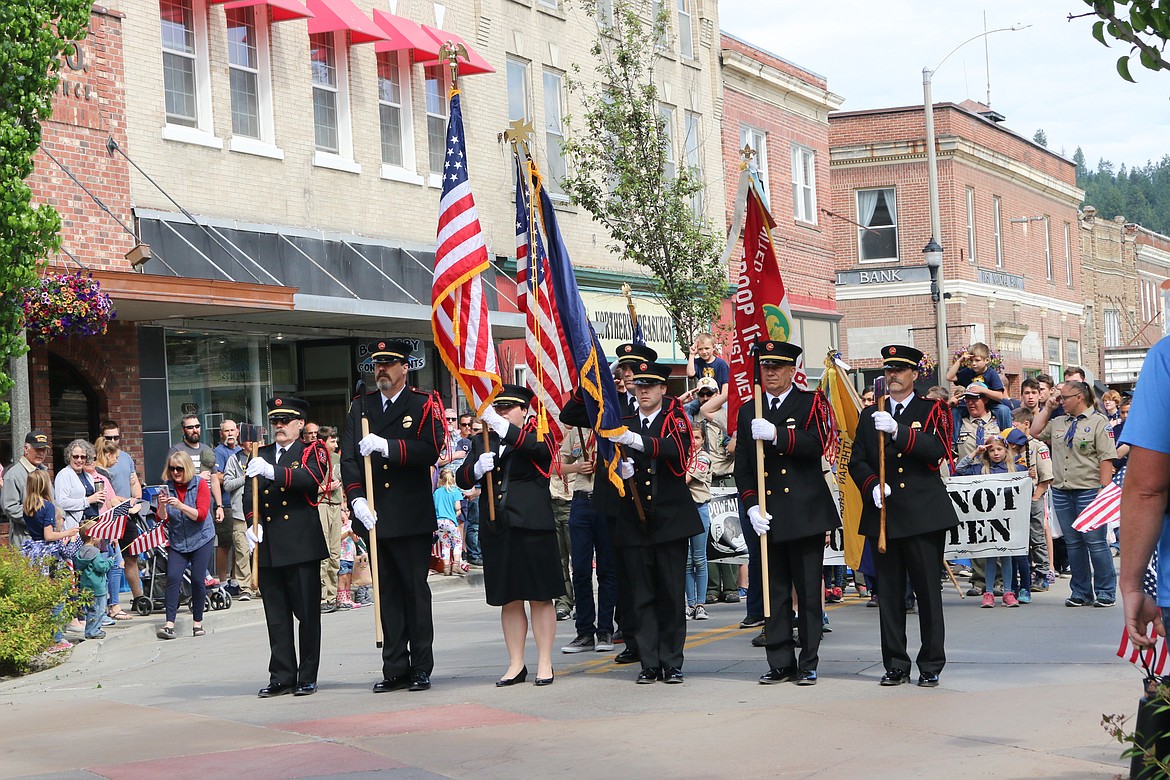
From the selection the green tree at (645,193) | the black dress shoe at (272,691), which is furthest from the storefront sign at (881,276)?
the black dress shoe at (272,691)

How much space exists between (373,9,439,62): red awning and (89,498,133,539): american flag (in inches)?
418

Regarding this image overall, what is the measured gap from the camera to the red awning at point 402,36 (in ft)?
76.3

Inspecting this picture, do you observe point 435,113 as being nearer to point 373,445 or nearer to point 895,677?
point 373,445

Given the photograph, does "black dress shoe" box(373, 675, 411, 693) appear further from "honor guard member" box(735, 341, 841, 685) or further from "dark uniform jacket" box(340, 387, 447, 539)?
"honor guard member" box(735, 341, 841, 685)

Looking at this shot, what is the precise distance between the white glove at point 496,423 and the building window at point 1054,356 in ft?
149

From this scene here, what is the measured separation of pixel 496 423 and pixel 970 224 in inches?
1505

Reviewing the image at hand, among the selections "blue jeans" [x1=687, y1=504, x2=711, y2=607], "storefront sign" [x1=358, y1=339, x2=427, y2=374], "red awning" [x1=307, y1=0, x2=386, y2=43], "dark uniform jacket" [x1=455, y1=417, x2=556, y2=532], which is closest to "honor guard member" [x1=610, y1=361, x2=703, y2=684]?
"dark uniform jacket" [x1=455, y1=417, x2=556, y2=532]

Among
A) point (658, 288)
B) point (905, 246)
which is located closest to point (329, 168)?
point (658, 288)

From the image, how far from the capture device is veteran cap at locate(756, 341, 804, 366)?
10.2 metres

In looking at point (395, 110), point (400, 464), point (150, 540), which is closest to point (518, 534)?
point (400, 464)

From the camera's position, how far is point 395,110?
80.0 ft

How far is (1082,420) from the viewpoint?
546 inches

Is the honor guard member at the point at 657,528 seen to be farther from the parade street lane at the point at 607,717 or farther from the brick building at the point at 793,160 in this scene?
the brick building at the point at 793,160

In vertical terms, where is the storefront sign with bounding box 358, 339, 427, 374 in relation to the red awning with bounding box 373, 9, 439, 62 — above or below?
below
